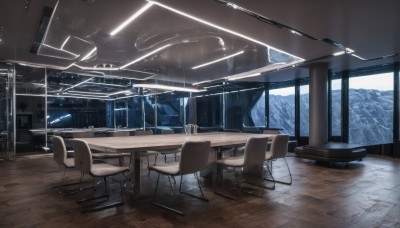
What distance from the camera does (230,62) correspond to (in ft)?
24.0

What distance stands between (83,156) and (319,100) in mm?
6292

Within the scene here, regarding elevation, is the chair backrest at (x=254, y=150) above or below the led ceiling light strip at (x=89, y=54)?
below

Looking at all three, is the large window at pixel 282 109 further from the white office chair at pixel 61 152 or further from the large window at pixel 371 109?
the white office chair at pixel 61 152

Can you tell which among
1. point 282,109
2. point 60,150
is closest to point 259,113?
point 282,109

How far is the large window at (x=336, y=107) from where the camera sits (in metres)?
8.78

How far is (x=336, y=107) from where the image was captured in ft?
29.3

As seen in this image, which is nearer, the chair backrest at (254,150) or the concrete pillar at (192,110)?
the chair backrest at (254,150)

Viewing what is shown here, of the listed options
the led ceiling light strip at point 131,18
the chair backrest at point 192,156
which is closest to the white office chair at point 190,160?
the chair backrest at point 192,156

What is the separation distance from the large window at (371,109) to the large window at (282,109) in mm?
2339

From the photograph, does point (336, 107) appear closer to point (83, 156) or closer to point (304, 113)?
point (304, 113)

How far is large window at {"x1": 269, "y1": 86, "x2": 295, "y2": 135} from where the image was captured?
1058 centimetres

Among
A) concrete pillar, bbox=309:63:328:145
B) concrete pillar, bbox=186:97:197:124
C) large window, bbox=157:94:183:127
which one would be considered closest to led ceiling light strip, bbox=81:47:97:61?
concrete pillar, bbox=309:63:328:145

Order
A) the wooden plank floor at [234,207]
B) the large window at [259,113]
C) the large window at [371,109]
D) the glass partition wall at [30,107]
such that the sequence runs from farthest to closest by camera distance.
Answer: the large window at [259,113] < the large window at [371,109] < the glass partition wall at [30,107] < the wooden plank floor at [234,207]

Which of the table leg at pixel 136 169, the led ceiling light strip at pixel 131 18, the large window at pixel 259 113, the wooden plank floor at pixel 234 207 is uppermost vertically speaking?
the led ceiling light strip at pixel 131 18
